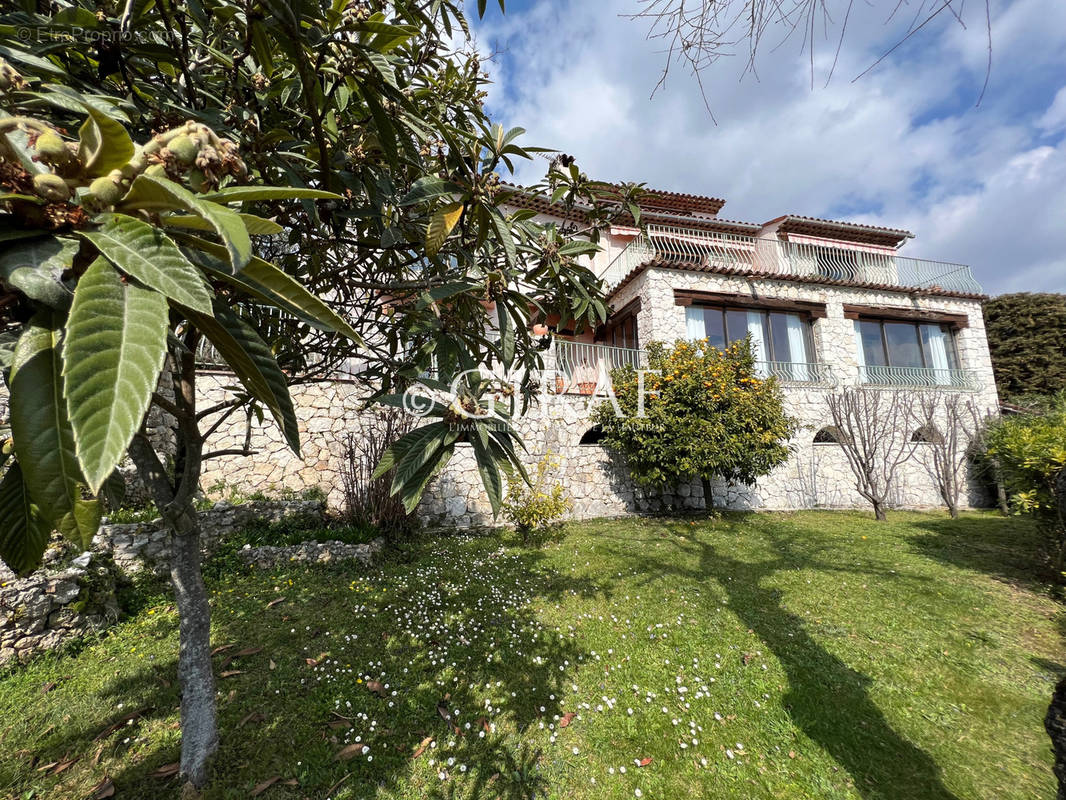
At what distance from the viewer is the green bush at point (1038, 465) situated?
505 centimetres

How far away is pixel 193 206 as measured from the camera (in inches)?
17.7

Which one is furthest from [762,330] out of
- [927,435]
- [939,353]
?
[939,353]

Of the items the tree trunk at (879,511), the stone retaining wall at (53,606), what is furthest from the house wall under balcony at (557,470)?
the stone retaining wall at (53,606)

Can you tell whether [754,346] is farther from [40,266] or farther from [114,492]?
[40,266]

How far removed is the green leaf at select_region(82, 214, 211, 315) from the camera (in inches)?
18.3

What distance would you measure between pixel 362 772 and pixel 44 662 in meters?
3.11

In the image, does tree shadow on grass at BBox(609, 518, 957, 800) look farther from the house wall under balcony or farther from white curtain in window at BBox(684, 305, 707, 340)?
white curtain in window at BBox(684, 305, 707, 340)

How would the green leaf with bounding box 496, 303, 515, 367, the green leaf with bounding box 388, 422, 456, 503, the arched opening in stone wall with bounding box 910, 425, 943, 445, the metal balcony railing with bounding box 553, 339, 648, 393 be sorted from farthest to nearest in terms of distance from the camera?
1. the metal balcony railing with bounding box 553, 339, 648, 393
2. the arched opening in stone wall with bounding box 910, 425, 943, 445
3. the green leaf with bounding box 496, 303, 515, 367
4. the green leaf with bounding box 388, 422, 456, 503

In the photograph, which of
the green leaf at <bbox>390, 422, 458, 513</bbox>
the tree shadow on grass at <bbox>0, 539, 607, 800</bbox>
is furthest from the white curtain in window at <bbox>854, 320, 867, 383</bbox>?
the green leaf at <bbox>390, 422, 458, 513</bbox>

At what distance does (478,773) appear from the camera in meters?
2.41

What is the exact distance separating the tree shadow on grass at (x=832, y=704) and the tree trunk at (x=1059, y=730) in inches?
53.8

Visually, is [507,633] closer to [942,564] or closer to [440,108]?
[440,108]

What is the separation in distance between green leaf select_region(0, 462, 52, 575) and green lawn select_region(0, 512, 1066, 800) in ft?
7.73

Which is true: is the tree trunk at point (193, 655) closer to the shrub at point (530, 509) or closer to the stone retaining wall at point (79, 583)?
the stone retaining wall at point (79, 583)
